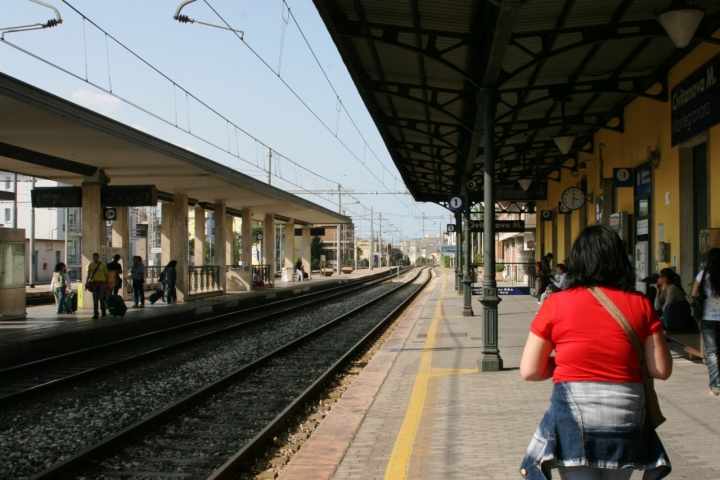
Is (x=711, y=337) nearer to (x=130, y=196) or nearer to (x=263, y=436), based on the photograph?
(x=263, y=436)

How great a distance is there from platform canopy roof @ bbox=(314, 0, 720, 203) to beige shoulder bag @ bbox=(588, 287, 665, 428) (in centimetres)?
475

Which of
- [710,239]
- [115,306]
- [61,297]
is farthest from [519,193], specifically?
[61,297]

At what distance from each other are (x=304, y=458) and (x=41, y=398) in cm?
509

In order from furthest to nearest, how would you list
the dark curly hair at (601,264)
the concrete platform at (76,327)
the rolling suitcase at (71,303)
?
1. the rolling suitcase at (71,303)
2. the concrete platform at (76,327)
3. the dark curly hair at (601,264)

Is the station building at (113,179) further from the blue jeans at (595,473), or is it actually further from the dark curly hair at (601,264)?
the blue jeans at (595,473)

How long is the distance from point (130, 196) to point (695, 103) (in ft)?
49.3

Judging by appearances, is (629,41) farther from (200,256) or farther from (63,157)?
(200,256)

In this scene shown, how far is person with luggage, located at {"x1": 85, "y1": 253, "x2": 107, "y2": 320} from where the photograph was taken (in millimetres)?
17547

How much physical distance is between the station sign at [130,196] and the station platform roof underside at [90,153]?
2.03 ft

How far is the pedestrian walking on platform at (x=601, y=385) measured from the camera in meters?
2.80

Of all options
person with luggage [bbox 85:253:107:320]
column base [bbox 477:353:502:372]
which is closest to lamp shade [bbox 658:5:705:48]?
column base [bbox 477:353:502:372]

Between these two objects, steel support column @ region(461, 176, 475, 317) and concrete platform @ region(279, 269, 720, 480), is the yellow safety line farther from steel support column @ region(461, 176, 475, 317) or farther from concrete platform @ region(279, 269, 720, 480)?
steel support column @ region(461, 176, 475, 317)

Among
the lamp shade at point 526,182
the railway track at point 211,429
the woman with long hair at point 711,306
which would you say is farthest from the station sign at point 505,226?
the woman with long hair at point 711,306

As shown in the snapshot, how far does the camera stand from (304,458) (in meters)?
5.65
